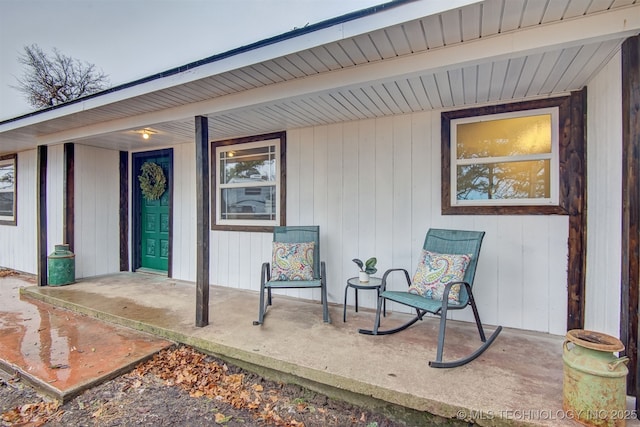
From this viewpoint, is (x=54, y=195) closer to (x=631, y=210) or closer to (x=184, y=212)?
(x=184, y=212)

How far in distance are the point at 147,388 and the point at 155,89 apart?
2.48m

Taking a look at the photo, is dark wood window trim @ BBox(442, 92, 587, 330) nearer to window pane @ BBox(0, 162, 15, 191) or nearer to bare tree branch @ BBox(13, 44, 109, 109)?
window pane @ BBox(0, 162, 15, 191)

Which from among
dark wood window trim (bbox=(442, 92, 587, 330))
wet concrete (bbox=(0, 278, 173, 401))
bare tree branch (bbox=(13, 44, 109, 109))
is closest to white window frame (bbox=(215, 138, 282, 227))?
wet concrete (bbox=(0, 278, 173, 401))

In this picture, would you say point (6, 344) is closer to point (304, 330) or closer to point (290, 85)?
point (304, 330)

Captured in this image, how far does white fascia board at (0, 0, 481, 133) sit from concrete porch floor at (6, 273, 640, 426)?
2.20 meters

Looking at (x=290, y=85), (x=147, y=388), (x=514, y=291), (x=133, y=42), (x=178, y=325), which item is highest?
(x=133, y=42)

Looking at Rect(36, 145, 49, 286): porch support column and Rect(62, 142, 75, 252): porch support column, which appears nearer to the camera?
Rect(36, 145, 49, 286): porch support column

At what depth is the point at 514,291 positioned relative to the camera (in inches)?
119

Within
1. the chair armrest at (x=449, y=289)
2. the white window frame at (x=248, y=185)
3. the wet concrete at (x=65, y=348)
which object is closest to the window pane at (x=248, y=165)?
the white window frame at (x=248, y=185)

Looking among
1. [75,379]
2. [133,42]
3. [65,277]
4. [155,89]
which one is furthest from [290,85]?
[133,42]

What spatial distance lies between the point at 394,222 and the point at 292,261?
3.99ft

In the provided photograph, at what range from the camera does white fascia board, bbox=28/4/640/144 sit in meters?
1.73

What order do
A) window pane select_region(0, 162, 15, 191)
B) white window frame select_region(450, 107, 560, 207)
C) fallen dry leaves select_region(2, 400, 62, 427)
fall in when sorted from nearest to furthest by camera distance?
fallen dry leaves select_region(2, 400, 62, 427), white window frame select_region(450, 107, 560, 207), window pane select_region(0, 162, 15, 191)

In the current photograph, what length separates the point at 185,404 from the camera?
220cm
